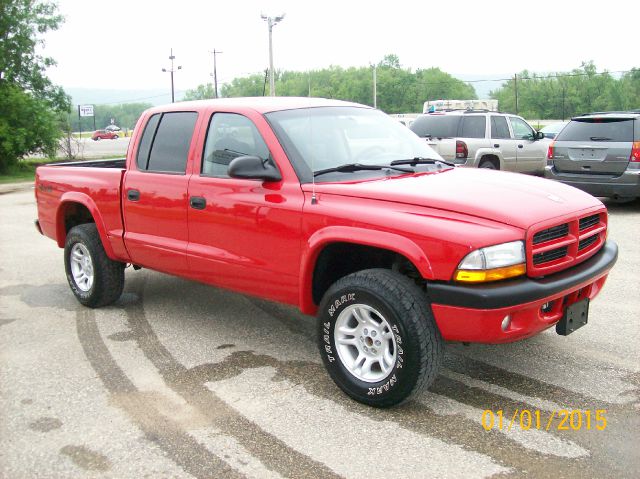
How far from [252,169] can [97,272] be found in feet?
7.96

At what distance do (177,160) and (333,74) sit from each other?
432 centimetres

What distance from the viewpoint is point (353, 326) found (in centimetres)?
407

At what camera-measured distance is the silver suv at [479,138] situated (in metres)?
14.4

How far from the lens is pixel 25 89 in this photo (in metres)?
26.4

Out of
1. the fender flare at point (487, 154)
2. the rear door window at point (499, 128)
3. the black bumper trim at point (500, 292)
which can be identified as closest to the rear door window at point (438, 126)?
the fender flare at point (487, 154)

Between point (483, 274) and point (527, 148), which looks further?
point (527, 148)

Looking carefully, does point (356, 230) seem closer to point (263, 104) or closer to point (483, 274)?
point (483, 274)

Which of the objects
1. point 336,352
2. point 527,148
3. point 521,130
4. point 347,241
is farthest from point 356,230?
point 521,130

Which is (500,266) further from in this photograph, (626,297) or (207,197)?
(626,297)

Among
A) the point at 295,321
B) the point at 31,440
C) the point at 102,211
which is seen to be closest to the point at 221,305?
the point at 295,321

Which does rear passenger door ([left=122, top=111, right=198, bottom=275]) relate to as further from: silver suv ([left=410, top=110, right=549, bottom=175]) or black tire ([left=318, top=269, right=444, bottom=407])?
silver suv ([left=410, top=110, right=549, bottom=175])

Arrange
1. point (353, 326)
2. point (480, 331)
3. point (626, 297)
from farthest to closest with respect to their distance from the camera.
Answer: point (626, 297) < point (353, 326) < point (480, 331)

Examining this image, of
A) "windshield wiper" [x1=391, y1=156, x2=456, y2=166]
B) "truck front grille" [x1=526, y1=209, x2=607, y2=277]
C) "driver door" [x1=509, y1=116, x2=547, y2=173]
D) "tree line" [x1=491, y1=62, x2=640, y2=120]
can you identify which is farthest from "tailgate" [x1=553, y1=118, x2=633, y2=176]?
"tree line" [x1=491, y1=62, x2=640, y2=120]

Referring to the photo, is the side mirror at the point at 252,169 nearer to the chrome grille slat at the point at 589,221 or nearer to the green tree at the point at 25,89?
the chrome grille slat at the point at 589,221
